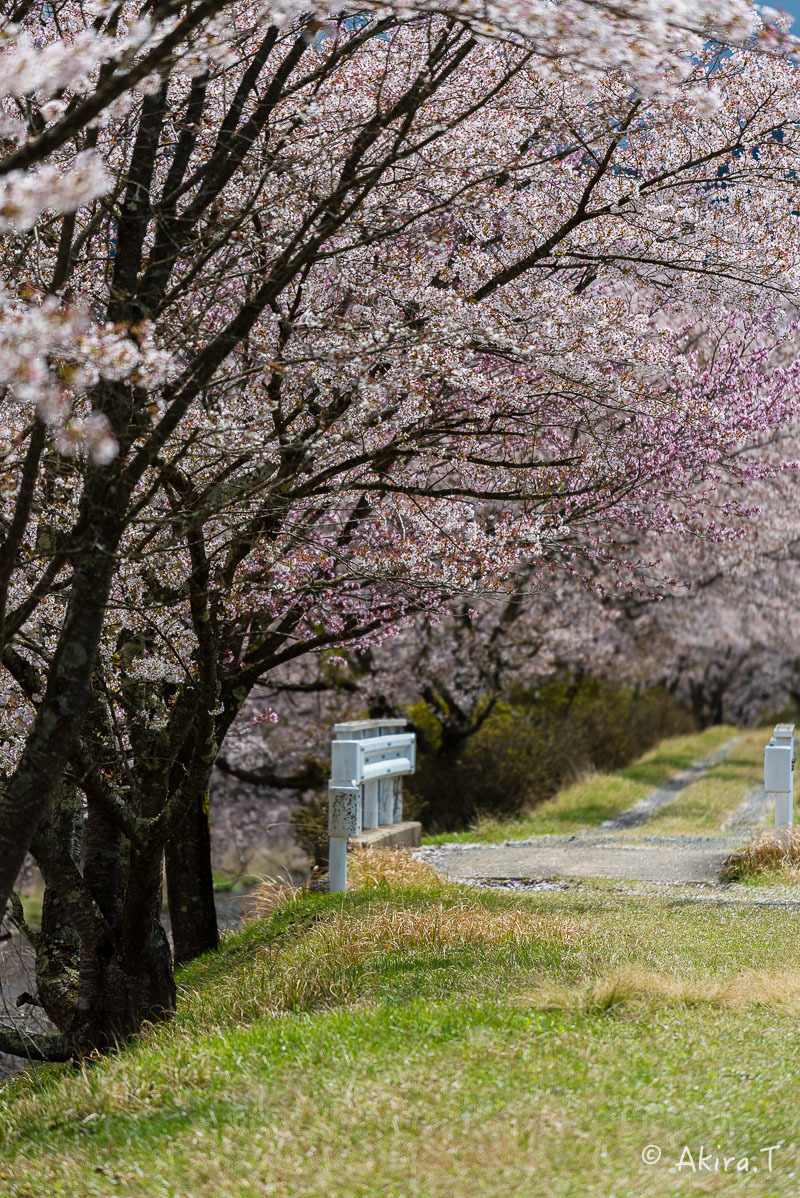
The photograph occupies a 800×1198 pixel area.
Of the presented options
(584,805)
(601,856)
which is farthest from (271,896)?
(584,805)

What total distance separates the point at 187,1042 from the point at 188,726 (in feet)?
5.24

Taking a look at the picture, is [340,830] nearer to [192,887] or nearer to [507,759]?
[192,887]

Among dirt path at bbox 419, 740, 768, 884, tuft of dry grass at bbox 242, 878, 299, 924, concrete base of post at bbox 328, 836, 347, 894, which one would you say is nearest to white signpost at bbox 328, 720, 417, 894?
concrete base of post at bbox 328, 836, 347, 894

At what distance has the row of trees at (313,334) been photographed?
15.9ft

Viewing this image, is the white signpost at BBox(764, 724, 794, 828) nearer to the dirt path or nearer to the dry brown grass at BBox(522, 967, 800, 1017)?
the dirt path

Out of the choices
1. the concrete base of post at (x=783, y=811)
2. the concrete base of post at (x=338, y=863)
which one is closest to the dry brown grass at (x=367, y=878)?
the concrete base of post at (x=338, y=863)

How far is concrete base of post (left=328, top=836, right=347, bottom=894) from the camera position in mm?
8977

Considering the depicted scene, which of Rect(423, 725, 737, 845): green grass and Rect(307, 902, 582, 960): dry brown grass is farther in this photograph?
Rect(423, 725, 737, 845): green grass

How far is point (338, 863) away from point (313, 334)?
462 centimetres

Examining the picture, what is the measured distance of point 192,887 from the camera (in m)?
9.37

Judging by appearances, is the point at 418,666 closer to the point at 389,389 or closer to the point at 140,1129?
the point at 389,389

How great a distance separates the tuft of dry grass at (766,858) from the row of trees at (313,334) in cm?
343

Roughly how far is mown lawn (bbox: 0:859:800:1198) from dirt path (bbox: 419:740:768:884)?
148 inches

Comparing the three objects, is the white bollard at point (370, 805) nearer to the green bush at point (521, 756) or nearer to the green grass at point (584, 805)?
the green grass at point (584, 805)
